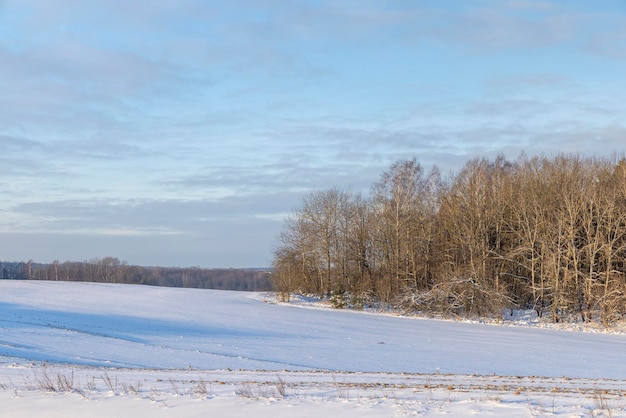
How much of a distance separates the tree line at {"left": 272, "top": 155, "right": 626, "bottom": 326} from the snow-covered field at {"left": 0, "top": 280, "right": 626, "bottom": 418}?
4.10 meters

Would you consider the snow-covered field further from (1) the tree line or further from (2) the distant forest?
(2) the distant forest

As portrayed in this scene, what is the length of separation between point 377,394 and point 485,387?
271 cm

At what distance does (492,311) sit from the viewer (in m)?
41.2

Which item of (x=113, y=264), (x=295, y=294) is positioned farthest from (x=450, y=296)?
(x=113, y=264)

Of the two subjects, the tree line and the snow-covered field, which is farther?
the tree line

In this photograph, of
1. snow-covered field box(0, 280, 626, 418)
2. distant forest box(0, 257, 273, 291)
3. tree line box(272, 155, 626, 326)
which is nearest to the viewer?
snow-covered field box(0, 280, 626, 418)

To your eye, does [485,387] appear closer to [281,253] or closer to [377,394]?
[377,394]

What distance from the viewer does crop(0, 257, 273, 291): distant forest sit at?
12000cm

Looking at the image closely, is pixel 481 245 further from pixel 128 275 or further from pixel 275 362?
pixel 128 275

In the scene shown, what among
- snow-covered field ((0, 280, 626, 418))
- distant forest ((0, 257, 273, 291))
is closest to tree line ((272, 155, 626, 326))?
snow-covered field ((0, 280, 626, 418))

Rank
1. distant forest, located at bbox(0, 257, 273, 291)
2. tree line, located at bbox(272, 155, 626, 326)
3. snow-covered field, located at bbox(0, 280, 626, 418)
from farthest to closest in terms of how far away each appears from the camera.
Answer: distant forest, located at bbox(0, 257, 273, 291), tree line, located at bbox(272, 155, 626, 326), snow-covered field, located at bbox(0, 280, 626, 418)

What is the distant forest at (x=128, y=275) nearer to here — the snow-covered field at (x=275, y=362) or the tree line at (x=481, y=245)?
the tree line at (x=481, y=245)

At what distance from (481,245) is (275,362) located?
25924 mm

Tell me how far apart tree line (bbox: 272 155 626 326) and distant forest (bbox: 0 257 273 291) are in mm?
54339
